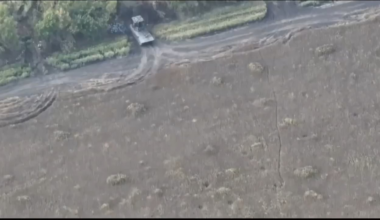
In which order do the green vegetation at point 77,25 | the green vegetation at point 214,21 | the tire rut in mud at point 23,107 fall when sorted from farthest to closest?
the green vegetation at point 214,21 → the green vegetation at point 77,25 → the tire rut in mud at point 23,107

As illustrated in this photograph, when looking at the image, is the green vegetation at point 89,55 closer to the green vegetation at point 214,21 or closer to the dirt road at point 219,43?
the dirt road at point 219,43

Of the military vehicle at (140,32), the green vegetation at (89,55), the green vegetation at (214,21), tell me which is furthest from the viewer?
the green vegetation at (214,21)

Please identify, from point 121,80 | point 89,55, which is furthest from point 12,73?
point 121,80

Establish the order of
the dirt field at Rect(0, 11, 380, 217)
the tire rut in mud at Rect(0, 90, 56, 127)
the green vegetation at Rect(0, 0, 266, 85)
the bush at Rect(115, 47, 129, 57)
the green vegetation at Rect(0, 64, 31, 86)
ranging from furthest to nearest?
the bush at Rect(115, 47, 129, 57), the green vegetation at Rect(0, 0, 266, 85), the green vegetation at Rect(0, 64, 31, 86), the tire rut in mud at Rect(0, 90, 56, 127), the dirt field at Rect(0, 11, 380, 217)

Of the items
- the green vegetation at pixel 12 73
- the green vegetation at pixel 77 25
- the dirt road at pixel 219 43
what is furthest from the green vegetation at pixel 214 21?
the green vegetation at pixel 12 73

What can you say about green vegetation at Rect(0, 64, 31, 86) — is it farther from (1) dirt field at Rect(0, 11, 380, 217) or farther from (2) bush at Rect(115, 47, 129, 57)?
(2) bush at Rect(115, 47, 129, 57)

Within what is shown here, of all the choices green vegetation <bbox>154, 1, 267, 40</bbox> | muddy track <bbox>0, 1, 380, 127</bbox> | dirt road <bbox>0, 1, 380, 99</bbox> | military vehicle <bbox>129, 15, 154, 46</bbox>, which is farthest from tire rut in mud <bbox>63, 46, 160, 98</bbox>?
green vegetation <bbox>154, 1, 267, 40</bbox>
